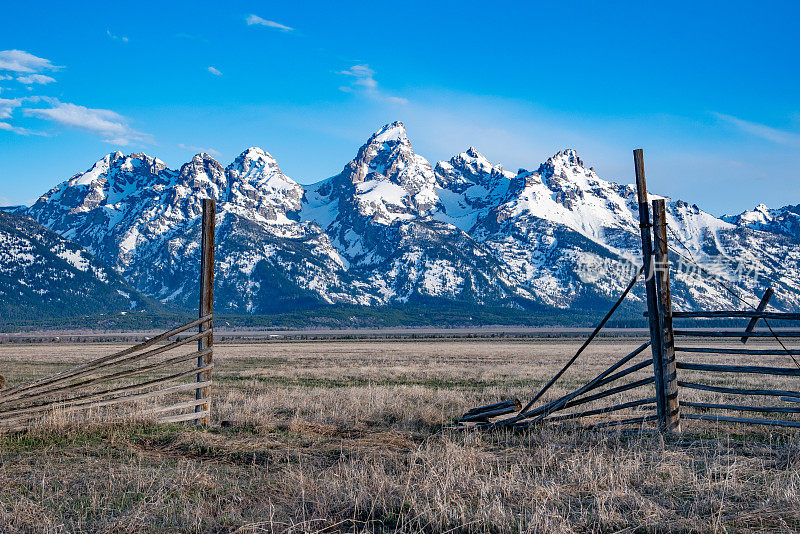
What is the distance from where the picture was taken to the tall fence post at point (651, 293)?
32.0 ft

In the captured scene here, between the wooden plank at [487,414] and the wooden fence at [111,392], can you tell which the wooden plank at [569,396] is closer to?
the wooden plank at [487,414]

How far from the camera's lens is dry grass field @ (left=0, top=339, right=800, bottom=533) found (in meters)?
5.07

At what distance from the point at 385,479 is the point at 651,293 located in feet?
19.9

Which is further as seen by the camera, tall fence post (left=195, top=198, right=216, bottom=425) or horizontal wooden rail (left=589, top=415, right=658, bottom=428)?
tall fence post (left=195, top=198, right=216, bottom=425)

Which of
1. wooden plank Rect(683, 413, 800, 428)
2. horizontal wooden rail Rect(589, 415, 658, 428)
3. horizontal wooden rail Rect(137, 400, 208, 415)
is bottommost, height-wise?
horizontal wooden rail Rect(589, 415, 658, 428)

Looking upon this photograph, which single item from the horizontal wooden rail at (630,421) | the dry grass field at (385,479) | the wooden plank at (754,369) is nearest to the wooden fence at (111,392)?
the dry grass field at (385,479)

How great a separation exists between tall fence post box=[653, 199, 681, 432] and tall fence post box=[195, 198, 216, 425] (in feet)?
24.3

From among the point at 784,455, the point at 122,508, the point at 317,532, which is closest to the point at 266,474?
the point at 122,508

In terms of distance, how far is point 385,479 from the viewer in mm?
6016

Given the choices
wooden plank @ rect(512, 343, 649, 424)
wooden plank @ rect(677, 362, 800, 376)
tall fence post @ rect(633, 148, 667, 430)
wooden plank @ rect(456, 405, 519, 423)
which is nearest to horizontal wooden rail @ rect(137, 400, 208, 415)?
wooden plank @ rect(456, 405, 519, 423)

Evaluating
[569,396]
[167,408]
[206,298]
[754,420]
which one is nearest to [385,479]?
[569,396]

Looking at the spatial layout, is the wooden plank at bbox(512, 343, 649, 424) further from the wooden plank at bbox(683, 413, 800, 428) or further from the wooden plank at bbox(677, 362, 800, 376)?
the wooden plank at bbox(683, 413, 800, 428)

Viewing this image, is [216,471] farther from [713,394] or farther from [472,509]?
[713,394]

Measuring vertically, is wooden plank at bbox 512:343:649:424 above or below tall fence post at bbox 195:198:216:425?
below
